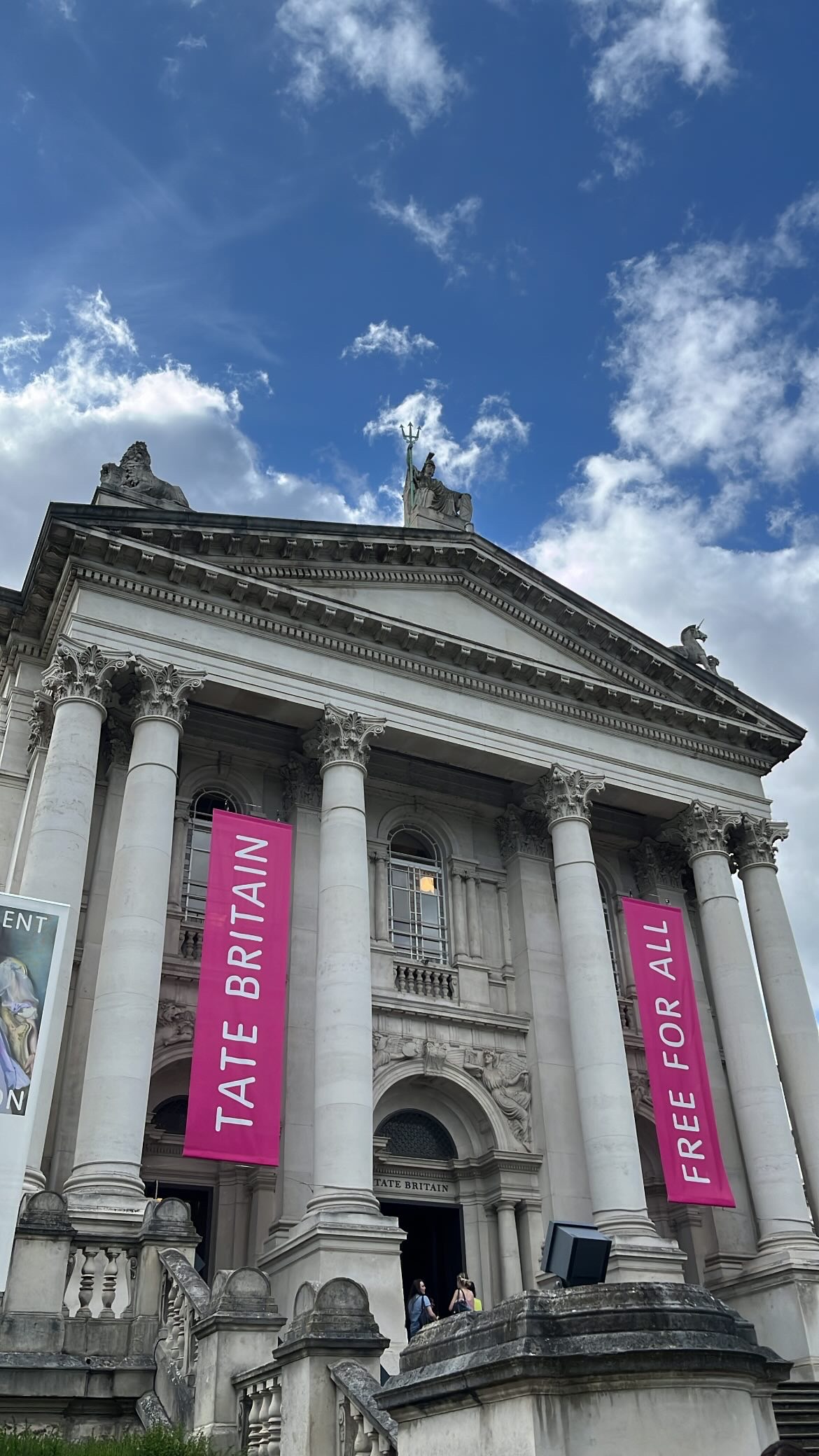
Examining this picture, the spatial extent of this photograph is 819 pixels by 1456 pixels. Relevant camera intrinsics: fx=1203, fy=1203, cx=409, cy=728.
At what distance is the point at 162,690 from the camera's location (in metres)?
18.6

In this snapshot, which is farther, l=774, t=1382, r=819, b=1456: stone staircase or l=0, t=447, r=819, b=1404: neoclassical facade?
l=0, t=447, r=819, b=1404: neoclassical facade

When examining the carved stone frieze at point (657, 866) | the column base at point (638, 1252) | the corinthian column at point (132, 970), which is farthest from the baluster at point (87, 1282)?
the carved stone frieze at point (657, 866)

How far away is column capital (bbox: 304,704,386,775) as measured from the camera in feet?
65.9

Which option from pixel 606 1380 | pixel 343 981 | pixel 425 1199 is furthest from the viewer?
pixel 425 1199

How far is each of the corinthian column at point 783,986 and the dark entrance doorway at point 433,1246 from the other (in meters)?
6.31

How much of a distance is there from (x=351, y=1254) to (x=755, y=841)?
1249 centimetres

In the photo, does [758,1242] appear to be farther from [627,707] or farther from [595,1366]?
[595,1366]

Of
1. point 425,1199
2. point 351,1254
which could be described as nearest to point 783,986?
point 425,1199

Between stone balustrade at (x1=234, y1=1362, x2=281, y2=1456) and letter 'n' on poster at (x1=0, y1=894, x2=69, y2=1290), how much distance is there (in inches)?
88.9

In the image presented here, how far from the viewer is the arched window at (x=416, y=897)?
22.1 m

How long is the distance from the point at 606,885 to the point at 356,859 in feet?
26.3

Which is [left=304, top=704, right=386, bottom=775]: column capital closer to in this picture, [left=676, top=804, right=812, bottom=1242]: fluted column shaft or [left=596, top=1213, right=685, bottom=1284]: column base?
[left=676, top=804, right=812, bottom=1242]: fluted column shaft

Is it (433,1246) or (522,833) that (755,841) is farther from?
(433,1246)

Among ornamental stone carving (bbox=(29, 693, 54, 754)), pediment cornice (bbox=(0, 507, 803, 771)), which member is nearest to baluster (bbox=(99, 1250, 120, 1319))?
ornamental stone carving (bbox=(29, 693, 54, 754))
